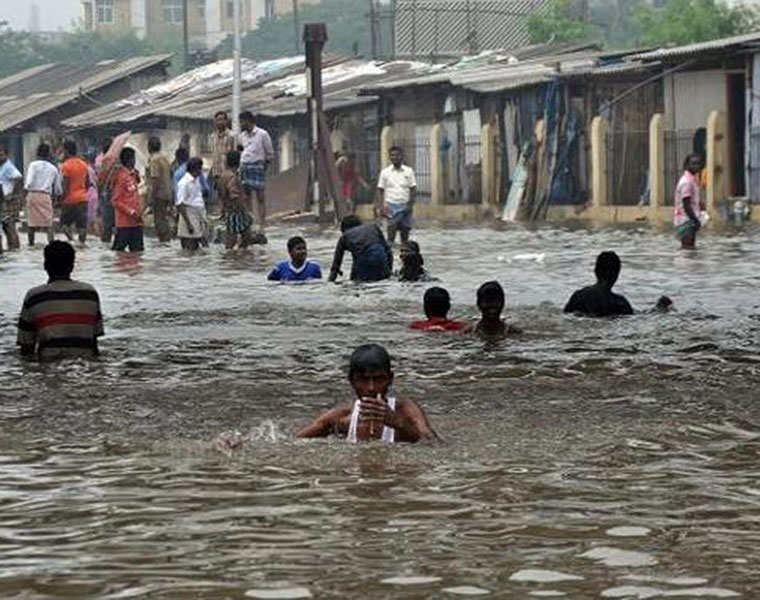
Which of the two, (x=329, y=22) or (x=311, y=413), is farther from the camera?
(x=329, y=22)

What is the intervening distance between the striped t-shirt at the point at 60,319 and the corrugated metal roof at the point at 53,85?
142ft

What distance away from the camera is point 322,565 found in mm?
6117

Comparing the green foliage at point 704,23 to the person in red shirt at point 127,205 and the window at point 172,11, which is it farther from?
the window at point 172,11

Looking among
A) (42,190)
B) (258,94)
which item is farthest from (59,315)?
(258,94)

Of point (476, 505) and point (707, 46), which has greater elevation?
point (707, 46)

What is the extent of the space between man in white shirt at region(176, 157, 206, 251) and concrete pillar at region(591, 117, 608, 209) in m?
11.2

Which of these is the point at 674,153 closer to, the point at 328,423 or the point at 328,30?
the point at 328,423

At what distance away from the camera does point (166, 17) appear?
11912cm

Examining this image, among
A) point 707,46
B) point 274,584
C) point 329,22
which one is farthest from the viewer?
point 329,22

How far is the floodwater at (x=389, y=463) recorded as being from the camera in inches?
237

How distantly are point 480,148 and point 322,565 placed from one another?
33454mm

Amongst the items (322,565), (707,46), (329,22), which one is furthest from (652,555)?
(329,22)

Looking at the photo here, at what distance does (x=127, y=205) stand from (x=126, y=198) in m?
0.15

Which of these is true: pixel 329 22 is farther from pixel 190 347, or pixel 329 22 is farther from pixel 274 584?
pixel 274 584
